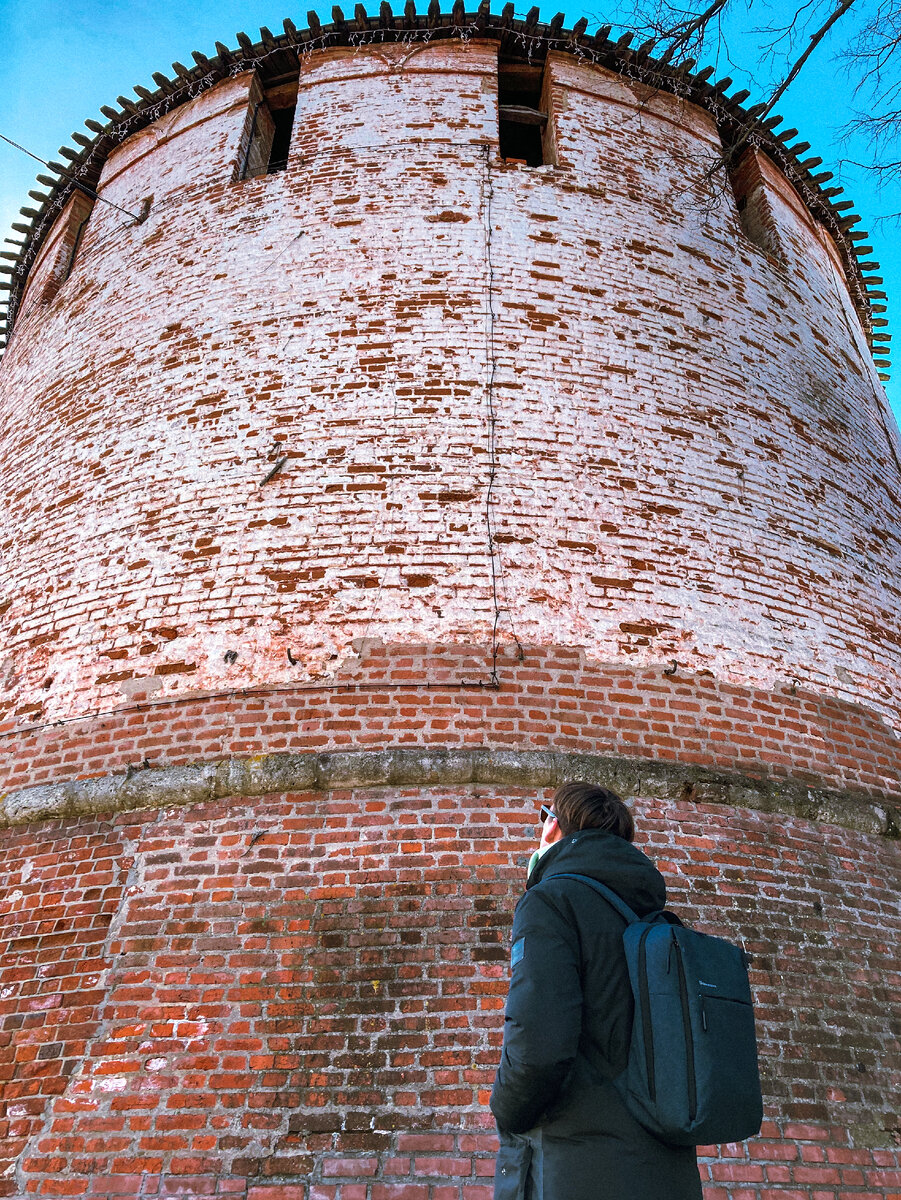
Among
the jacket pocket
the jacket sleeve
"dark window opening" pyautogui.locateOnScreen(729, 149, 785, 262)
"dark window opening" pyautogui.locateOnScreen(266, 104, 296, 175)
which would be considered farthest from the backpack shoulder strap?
"dark window opening" pyautogui.locateOnScreen(266, 104, 296, 175)

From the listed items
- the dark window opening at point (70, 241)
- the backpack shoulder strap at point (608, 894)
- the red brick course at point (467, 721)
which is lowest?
the backpack shoulder strap at point (608, 894)

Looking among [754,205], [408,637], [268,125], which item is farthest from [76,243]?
[754,205]

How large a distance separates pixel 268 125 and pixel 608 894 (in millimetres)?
8304

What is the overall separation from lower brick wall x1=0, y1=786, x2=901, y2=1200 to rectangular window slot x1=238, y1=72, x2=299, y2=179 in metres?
6.06

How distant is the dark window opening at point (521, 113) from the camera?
24.3ft

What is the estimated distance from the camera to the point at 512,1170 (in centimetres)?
195

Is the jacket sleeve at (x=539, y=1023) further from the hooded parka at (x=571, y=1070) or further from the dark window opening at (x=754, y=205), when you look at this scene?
the dark window opening at (x=754, y=205)

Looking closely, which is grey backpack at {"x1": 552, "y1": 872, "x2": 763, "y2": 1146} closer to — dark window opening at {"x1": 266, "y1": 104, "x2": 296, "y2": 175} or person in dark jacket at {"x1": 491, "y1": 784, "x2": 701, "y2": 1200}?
person in dark jacket at {"x1": 491, "y1": 784, "x2": 701, "y2": 1200}

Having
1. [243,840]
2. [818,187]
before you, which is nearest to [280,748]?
[243,840]

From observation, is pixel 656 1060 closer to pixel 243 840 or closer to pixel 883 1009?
pixel 243 840

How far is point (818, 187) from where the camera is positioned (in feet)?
30.0

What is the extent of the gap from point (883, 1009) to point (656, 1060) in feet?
9.43

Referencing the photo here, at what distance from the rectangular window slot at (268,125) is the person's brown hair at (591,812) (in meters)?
6.88

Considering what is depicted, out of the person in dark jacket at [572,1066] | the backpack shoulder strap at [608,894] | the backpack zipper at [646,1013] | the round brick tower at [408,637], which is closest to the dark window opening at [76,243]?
the round brick tower at [408,637]
